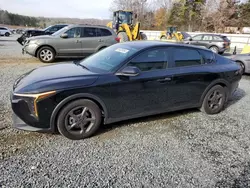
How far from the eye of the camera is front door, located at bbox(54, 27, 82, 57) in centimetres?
860

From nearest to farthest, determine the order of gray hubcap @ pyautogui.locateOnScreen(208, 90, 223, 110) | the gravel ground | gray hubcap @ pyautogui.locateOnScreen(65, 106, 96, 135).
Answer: the gravel ground
gray hubcap @ pyautogui.locateOnScreen(65, 106, 96, 135)
gray hubcap @ pyautogui.locateOnScreen(208, 90, 223, 110)

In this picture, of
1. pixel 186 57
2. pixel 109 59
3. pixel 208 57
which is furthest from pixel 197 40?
pixel 109 59

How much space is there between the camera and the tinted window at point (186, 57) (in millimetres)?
3703

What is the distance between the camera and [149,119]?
3865mm

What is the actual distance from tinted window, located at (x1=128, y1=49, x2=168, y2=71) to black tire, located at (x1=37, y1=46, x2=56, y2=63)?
640cm

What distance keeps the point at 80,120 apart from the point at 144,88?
1.18 meters

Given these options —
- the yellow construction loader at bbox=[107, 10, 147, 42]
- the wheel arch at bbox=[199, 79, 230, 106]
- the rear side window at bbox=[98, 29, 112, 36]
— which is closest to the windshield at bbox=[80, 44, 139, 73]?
the wheel arch at bbox=[199, 79, 230, 106]

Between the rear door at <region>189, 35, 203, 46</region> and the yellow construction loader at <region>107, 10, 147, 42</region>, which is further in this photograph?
the rear door at <region>189, 35, 203, 46</region>

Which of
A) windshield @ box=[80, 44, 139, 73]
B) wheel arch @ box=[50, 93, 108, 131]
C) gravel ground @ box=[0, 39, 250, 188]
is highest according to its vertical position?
windshield @ box=[80, 44, 139, 73]

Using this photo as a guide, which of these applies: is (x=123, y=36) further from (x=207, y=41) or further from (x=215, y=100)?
(x=215, y=100)

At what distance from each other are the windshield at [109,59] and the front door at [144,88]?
0.19m

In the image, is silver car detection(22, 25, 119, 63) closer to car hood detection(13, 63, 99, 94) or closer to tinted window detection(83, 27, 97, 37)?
tinted window detection(83, 27, 97, 37)

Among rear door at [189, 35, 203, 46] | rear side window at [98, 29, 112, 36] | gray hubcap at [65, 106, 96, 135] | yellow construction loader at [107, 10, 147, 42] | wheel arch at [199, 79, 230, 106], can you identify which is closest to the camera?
gray hubcap at [65, 106, 96, 135]

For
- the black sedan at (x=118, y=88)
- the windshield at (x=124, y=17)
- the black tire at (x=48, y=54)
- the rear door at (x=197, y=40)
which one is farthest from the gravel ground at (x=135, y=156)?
the windshield at (x=124, y=17)
